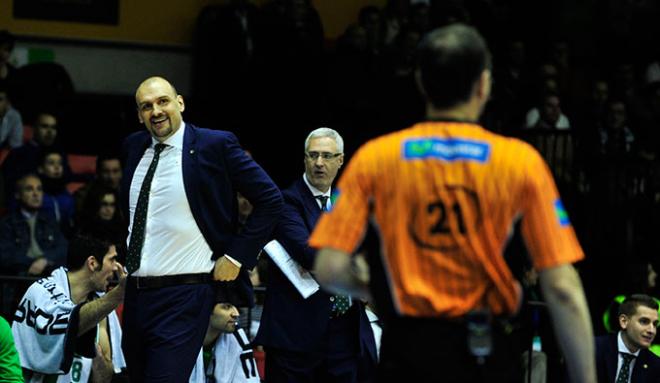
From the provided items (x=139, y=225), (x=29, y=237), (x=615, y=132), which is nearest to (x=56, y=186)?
(x=29, y=237)

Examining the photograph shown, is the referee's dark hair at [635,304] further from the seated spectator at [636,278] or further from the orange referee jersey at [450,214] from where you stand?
the orange referee jersey at [450,214]

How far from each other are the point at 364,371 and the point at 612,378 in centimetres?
251

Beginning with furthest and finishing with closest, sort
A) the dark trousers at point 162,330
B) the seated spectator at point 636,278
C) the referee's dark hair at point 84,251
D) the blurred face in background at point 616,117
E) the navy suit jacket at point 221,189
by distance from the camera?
the blurred face in background at point 616,117 → the seated spectator at point 636,278 → the referee's dark hair at point 84,251 → the navy suit jacket at point 221,189 → the dark trousers at point 162,330

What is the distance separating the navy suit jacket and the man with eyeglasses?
1.86ft

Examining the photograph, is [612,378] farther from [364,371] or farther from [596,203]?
[596,203]

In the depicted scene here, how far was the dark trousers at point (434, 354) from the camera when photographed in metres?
4.14

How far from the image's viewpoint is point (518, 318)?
430 cm

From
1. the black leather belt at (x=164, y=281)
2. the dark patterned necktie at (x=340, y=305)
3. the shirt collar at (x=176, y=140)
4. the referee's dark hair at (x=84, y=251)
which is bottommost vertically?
the dark patterned necktie at (x=340, y=305)

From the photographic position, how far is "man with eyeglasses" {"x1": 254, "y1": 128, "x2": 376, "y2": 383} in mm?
7695

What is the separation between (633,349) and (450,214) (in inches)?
237

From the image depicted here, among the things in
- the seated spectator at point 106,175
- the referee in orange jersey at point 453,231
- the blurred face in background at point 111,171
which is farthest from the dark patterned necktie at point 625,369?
the referee in orange jersey at point 453,231

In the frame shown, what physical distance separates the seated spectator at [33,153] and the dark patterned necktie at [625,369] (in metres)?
5.25

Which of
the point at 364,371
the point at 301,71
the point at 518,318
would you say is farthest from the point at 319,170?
the point at 301,71

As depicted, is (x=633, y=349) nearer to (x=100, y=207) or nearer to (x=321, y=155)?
(x=321, y=155)
